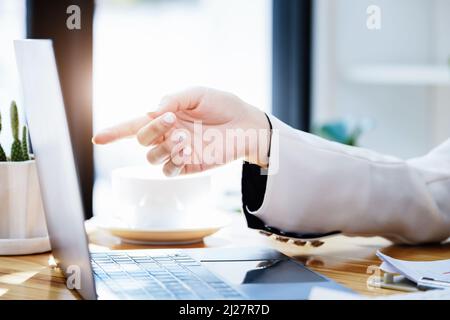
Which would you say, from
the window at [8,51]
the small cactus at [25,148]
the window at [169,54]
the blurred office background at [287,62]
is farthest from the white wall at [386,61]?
the small cactus at [25,148]

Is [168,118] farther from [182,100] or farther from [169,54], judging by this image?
[169,54]

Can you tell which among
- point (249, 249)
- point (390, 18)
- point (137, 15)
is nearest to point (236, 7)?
point (137, 15)

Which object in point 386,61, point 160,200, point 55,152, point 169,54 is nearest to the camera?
point 55,152

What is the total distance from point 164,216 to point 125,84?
1380 mm

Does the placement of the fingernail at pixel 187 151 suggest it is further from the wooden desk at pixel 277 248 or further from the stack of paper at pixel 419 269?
the stack of paper at pixel 419 269

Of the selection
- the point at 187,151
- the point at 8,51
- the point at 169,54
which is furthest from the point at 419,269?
the point at 169,54

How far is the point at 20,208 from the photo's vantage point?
1.04m

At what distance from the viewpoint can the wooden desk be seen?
845 millimetres

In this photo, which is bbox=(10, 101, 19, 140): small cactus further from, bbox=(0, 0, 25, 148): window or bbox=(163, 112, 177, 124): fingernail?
bbox=(163, 112, 177, 124): fingernail

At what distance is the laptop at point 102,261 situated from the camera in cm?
75

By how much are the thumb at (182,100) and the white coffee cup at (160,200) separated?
5.4 inches

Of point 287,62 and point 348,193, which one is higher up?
point 287,62

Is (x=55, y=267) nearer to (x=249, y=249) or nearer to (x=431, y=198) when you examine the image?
(x=249, y=249)

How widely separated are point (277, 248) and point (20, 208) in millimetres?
377
